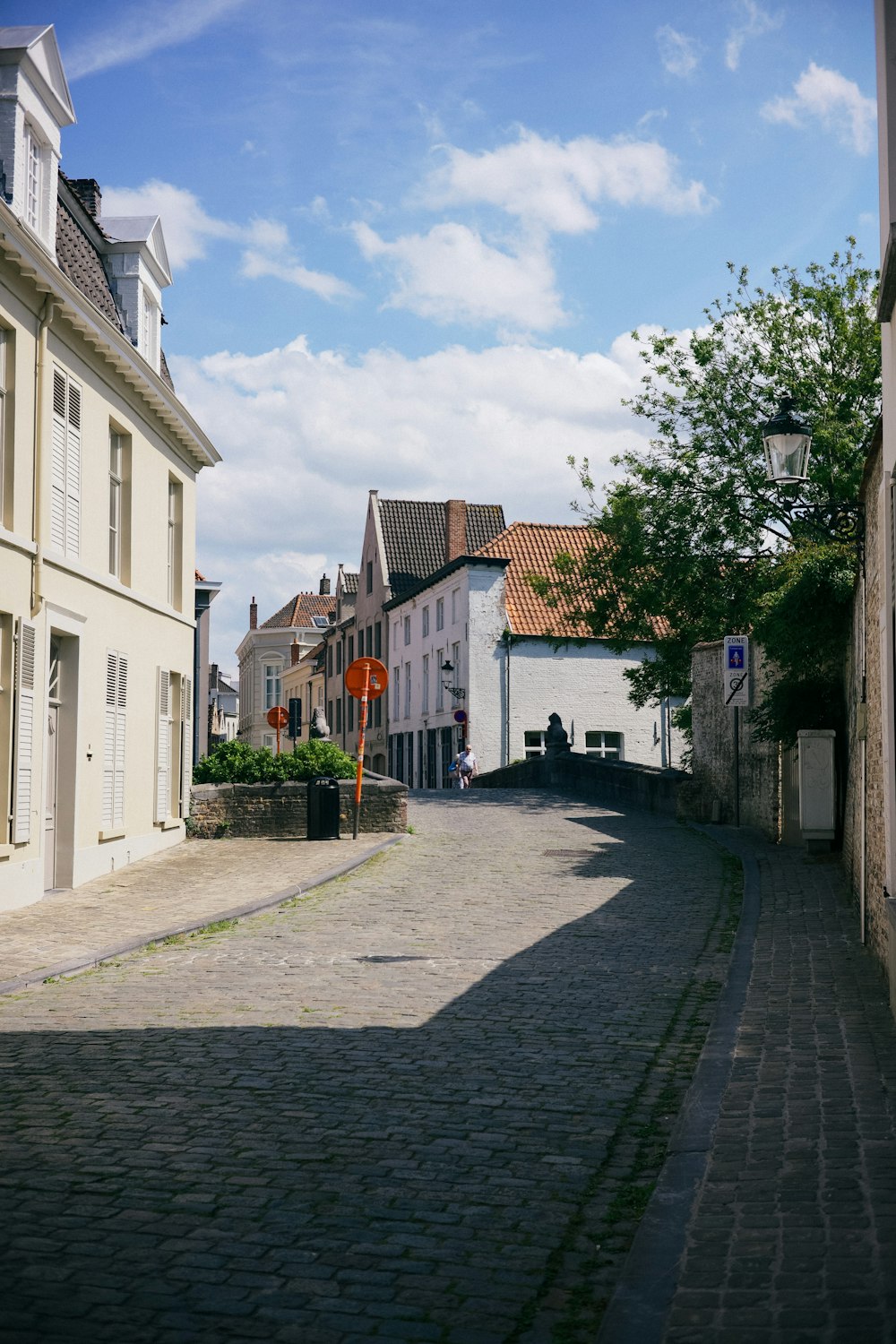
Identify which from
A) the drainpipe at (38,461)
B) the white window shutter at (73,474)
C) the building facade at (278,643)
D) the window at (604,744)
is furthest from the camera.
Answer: the building facade at (278,643)

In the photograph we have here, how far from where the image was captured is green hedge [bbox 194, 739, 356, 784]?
71.6 feet

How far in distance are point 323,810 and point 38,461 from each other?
8.36 meters

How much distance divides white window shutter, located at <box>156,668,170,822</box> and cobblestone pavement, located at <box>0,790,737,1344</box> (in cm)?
770

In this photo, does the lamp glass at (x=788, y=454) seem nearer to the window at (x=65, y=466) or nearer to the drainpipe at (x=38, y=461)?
the drainpipe at (x=38, y=461)

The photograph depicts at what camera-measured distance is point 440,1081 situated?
6.55 meters

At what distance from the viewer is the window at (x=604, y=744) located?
4591 cm

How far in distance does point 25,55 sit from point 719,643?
14.0m

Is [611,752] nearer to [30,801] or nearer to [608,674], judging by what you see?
[608,674]

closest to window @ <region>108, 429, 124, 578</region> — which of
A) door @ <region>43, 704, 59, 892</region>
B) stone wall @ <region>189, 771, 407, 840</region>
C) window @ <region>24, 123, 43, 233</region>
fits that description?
door @ <region>43, 704, 59, 892</region>

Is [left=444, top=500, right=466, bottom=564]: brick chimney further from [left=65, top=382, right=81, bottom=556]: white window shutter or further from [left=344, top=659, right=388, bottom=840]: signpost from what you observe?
[left=65, top=382, right=81, bottom=556]: white window shutter

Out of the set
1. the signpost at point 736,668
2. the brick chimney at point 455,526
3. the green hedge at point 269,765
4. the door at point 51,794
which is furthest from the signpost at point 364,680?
the brick chimney at point 455,526

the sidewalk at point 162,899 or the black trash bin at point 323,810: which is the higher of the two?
the black trash bin at point 323,810

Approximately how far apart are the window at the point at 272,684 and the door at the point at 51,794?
80515 mm

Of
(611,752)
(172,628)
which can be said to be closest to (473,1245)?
(172,628)
